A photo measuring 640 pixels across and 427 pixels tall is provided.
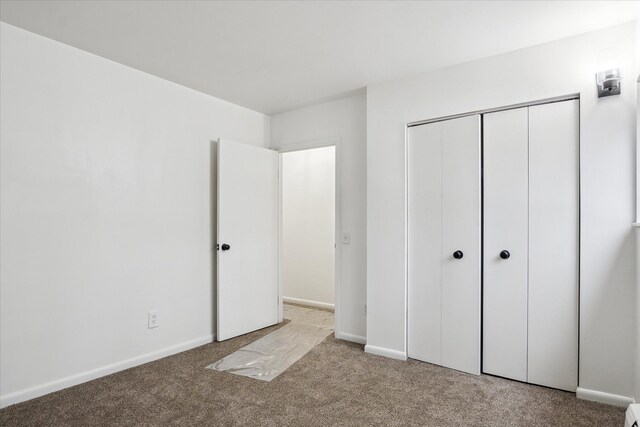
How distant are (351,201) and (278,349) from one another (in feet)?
4.94

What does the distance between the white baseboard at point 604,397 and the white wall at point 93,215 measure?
2897 mm

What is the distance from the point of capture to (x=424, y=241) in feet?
9.16

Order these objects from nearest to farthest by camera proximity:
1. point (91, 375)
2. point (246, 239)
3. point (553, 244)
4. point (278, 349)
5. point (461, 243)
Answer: point (553, 244) < point (91, 375) < point (461, 243) < point (278, 349) < point (246, 239)

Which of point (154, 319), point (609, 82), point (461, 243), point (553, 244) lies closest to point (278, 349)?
point (154, 319)

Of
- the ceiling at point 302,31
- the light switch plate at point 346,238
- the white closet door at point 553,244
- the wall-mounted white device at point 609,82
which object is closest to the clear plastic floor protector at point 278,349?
the light switch plate at point 346,238

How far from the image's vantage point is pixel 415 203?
283 cm

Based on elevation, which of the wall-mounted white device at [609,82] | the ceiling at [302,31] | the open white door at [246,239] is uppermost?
the ceiling at [302,31]

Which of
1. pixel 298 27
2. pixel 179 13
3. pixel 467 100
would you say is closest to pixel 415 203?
pixel 467 100

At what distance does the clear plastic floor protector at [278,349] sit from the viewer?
2.64m

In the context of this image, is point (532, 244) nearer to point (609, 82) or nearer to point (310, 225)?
point (609, 82)

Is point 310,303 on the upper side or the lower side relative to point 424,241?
lower

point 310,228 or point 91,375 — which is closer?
point 91,375

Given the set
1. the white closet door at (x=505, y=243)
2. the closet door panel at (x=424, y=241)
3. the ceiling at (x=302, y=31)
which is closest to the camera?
the ceiling at (x=302, y=31)

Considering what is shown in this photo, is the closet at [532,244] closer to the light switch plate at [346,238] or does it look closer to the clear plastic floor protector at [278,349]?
the light switch plate at [346,238]
